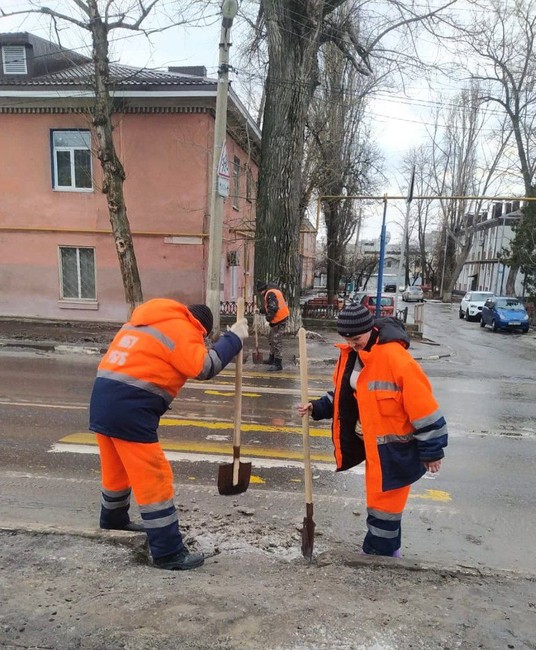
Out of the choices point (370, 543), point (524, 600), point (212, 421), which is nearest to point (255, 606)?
point (370, 543)

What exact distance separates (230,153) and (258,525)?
615 inches

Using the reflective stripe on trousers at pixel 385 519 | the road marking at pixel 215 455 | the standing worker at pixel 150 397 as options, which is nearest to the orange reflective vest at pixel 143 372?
the standing worker at pixel 150 397

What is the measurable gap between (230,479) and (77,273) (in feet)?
45.7

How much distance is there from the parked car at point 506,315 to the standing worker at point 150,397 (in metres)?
22.0

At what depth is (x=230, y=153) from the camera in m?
17.3

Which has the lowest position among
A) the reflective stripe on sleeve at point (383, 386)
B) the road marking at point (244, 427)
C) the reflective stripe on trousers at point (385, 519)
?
the road marking at point (244, 427)

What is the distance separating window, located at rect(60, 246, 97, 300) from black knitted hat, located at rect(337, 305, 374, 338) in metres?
14.6

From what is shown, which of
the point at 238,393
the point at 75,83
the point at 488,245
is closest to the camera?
the point at 238,393

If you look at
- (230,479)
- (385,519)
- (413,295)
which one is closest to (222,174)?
(230,479)

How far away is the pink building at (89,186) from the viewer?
14656 millimetres

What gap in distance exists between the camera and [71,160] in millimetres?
15531

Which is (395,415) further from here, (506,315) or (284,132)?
(506,315)

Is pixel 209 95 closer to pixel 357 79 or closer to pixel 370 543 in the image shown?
pixel 357 79

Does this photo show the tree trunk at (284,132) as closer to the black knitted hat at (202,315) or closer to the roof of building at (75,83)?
the roof of building at (75,83)
